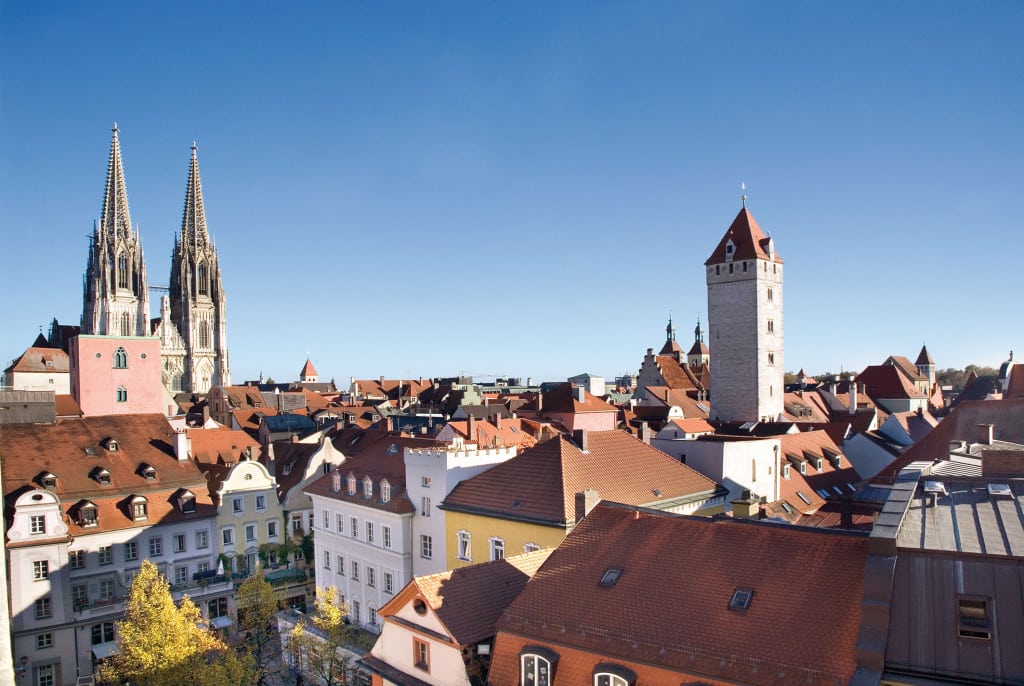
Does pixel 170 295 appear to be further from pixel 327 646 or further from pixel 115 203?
pixel 327 646

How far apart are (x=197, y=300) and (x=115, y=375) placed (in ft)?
295

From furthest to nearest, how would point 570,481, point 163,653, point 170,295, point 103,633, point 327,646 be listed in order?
point 170,295 → point 103,633 → point 570,481 → point 327,646 → point 163,653

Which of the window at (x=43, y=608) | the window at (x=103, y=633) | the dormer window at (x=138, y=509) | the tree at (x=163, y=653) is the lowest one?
the window at (x=103, y=633)

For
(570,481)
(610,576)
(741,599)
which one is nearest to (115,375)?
(570,481)

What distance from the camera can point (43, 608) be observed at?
3469 cm

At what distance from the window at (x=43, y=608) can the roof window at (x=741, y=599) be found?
3362 centimetres

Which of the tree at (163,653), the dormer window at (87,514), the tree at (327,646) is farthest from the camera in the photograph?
the dormer window at (87,514)

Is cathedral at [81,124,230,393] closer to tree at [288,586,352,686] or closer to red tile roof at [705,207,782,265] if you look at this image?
red tile roof at [705,207,782,265]

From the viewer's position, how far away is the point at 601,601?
58.3 ft

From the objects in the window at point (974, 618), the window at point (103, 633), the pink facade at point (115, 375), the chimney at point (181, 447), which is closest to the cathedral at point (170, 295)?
the pink facade at point (115, 375)

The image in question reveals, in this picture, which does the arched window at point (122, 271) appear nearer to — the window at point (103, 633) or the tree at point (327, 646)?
the window at point (103, 633)

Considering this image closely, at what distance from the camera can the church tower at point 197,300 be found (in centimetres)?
13438

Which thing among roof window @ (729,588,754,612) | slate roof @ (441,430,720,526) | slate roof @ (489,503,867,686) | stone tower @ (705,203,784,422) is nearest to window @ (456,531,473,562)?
slate roof @ (441,430,720,526)

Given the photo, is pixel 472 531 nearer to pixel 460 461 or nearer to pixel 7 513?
pixel 460 461
